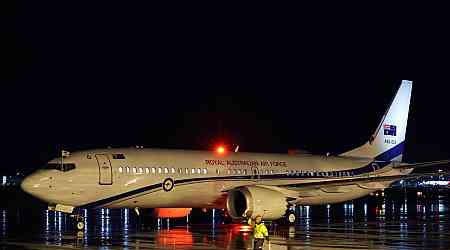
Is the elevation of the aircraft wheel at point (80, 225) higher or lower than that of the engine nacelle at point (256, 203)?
lower

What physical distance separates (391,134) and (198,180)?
13.8 metres

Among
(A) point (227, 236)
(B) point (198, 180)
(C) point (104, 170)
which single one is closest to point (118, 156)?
A: (C) point (104, 170)

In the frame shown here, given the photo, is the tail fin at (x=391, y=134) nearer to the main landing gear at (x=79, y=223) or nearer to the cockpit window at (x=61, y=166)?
the main landing gear at (x=79, y=223)

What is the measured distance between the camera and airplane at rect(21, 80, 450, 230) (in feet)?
90.9

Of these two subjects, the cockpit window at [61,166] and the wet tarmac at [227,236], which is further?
the cockpit window at [61,166]

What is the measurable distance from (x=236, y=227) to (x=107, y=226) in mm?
5410

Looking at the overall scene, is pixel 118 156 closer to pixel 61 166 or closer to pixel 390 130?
pixel 61 166

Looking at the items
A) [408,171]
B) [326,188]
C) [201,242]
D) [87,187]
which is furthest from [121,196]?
[408,171]

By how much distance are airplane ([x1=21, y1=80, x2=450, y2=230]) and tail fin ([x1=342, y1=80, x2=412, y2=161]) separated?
1743mm

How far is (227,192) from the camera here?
104 ft

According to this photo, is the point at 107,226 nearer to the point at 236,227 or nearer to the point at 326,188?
the point at 236,227

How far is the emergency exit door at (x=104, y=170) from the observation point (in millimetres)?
28109

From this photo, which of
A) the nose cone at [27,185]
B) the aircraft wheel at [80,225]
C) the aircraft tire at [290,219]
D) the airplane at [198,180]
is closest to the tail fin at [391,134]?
the airplane at [198,180]

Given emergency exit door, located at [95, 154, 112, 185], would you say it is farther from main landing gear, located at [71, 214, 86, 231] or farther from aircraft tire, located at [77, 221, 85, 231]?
aircraft tire, located at [77, 221, 85, 231]
